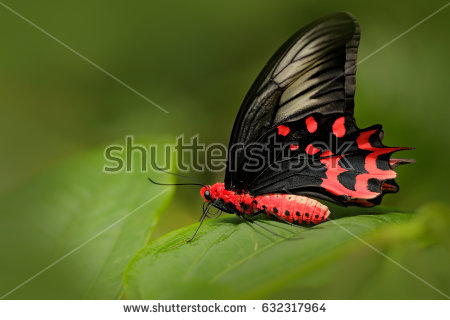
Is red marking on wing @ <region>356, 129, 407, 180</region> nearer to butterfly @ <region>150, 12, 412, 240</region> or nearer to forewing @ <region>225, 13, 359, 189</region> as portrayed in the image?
butterfly @ <region>150, 12, 412, 240</region>

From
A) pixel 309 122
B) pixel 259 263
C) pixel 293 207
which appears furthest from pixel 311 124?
pixel 259 263

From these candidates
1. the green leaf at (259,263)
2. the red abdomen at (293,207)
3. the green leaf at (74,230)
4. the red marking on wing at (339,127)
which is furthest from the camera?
the red marking on wing at (339,127)

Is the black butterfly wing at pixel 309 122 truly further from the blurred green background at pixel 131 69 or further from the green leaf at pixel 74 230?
the blurred green background at pixel 131 69

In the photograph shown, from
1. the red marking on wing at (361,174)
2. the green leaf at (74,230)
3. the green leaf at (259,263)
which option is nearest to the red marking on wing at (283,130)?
the red marking on wing at (361,174)

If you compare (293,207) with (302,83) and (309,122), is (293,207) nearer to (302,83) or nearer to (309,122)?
(309,122)

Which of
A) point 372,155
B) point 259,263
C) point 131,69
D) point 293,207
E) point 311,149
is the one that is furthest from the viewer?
point 131,69

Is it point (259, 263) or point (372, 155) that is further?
point (372, 155)

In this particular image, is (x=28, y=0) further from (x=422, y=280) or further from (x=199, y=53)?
(x=422, y=280)
